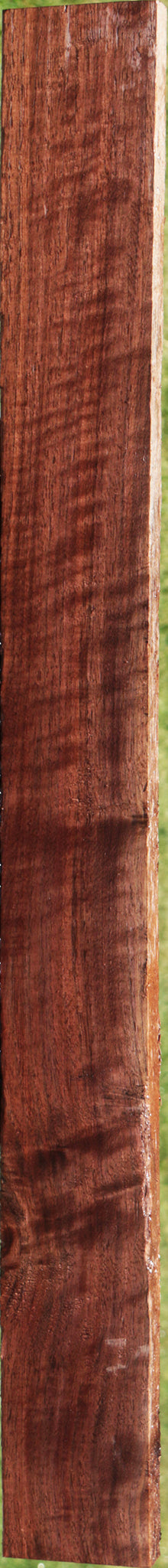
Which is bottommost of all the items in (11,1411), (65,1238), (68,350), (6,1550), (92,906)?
(6,1550)

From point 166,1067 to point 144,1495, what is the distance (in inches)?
11.5

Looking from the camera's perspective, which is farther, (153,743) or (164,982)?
(164,982)

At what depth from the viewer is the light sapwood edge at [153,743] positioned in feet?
2.48

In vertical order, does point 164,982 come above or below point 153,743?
below

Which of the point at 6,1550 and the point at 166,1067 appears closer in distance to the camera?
the point at 6,1550

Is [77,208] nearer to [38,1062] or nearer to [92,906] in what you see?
[92,906]

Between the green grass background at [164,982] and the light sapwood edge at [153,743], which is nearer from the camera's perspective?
the light sapwood edge at [153,743]

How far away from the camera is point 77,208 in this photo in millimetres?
754

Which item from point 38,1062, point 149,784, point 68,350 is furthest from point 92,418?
point 38,1062

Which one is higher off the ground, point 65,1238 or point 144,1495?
point 65,1238

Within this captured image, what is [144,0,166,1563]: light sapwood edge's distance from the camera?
2.48ft

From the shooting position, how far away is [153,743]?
0.79 m

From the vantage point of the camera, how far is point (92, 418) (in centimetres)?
75

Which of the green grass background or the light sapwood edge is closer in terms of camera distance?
the light sapwood edge
